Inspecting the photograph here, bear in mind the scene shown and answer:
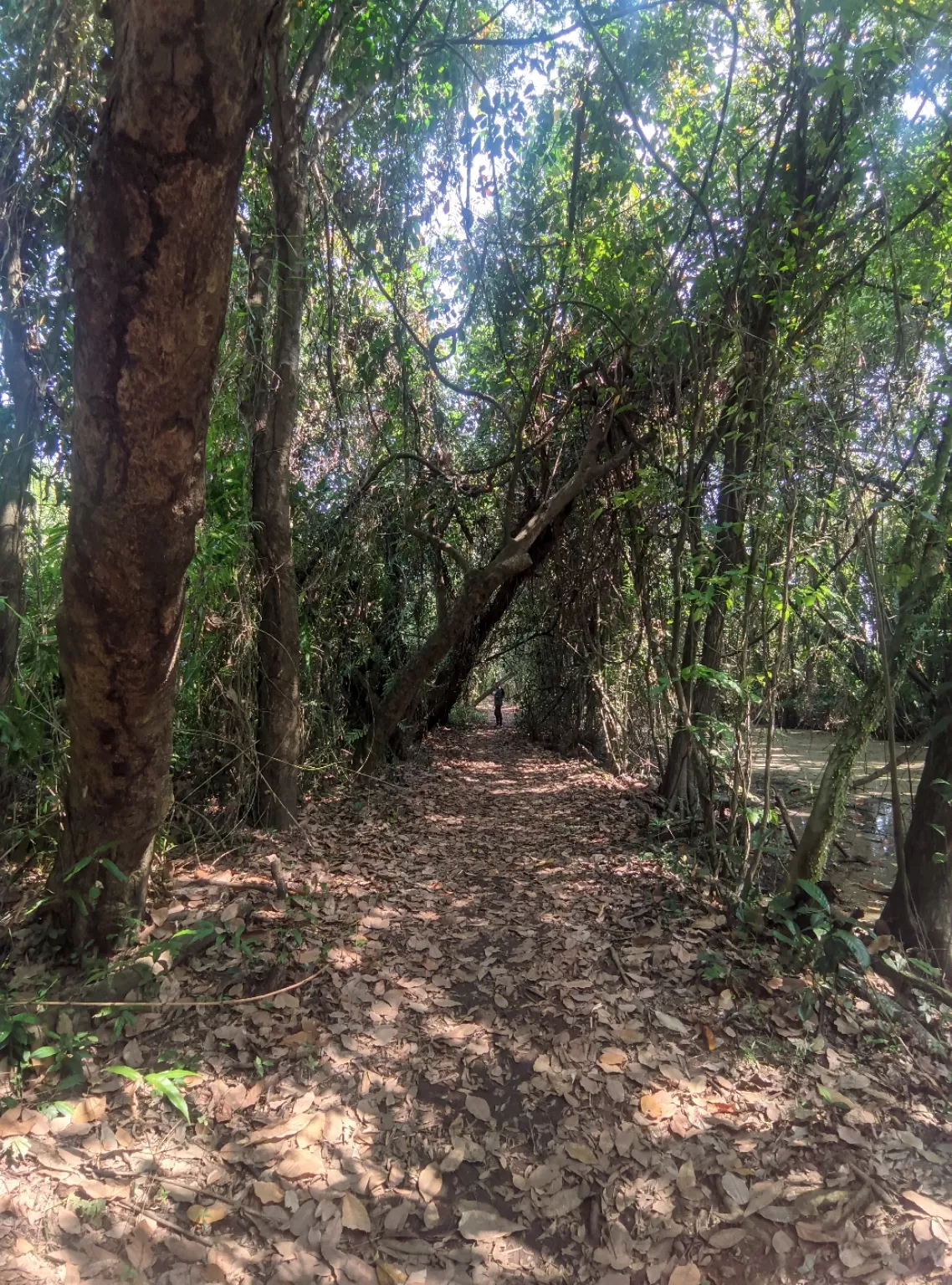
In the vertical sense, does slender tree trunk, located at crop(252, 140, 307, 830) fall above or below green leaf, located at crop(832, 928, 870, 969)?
above

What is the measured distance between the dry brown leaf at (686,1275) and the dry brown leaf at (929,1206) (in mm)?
772

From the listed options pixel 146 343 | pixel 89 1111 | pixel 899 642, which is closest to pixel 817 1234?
pixel 89 1111

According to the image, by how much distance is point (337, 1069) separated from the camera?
2.55 meters

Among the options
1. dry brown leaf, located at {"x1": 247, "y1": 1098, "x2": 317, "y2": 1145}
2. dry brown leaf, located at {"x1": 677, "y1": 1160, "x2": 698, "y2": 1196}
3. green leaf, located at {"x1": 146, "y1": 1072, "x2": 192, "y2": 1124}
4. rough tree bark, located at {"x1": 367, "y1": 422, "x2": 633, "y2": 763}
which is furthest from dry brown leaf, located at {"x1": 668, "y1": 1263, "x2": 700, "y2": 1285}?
rough tree bark, located at {"x1": 367, "y1": 422, "x2": 633, "y2": 763}

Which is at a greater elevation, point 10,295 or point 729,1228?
point 10,295

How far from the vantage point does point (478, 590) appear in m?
6.15

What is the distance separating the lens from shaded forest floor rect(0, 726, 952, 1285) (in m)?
1.93

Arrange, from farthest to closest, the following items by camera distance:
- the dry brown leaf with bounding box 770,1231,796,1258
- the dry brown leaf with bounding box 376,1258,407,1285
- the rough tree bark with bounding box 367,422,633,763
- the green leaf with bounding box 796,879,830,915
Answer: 1. the rough tree bark with bounding box 367,422,633,763
2. the green leaf with bounding box 796,879,830,915
3. the dry brown leaf with bounding box 770,1231,796,1258
4. the dry brown leaf with bounding box 376,1258,407,1285

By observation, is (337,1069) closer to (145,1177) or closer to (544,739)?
(145,1177)

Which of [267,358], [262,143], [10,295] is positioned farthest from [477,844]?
[262,143]

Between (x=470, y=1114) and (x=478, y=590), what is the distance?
4305mm

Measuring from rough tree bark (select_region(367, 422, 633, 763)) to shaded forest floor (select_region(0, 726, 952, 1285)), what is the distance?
267 cm

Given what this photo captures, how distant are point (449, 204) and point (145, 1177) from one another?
21.7 feet

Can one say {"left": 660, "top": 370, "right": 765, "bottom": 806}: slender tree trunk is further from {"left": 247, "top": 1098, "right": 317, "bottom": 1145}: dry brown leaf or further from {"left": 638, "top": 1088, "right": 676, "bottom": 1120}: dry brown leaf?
{"left": 247, "top": 1098, "right": 317, "bottom": 1145}: dry brown leaf
